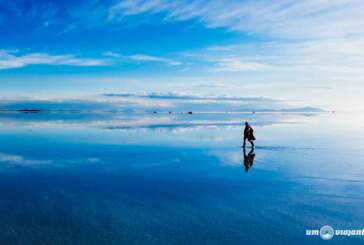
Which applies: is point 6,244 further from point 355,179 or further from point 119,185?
point 355,179

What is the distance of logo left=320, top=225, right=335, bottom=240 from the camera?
9139 mm

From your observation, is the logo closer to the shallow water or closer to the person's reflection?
the shallow water

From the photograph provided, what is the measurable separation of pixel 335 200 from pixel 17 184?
11.5 m

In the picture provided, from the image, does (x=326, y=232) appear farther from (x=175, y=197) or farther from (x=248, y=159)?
(x=248, y=159)

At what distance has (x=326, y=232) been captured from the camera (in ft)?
30.8

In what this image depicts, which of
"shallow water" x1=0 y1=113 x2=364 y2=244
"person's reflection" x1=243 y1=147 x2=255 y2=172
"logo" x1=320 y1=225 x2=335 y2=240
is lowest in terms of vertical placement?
"logo" x1=320 y1=225 x2=335 y2=240

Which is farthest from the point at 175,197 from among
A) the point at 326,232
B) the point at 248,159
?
the point at 248,159

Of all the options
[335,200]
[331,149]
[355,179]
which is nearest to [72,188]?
[335,200]

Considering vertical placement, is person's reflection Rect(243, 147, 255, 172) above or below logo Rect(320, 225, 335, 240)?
above

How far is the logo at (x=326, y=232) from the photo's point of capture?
9139 mm

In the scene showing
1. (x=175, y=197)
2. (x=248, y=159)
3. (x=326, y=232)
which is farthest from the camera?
(x=248, y=159)

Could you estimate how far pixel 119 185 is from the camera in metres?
14.0

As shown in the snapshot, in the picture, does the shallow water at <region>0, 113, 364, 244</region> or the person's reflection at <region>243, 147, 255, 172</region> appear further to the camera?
the person's reflection at <region>243, 147, 255, 172</region>

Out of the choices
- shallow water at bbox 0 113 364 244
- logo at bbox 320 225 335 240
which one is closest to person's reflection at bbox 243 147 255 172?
shallow water at bbox 0 113 364 244
